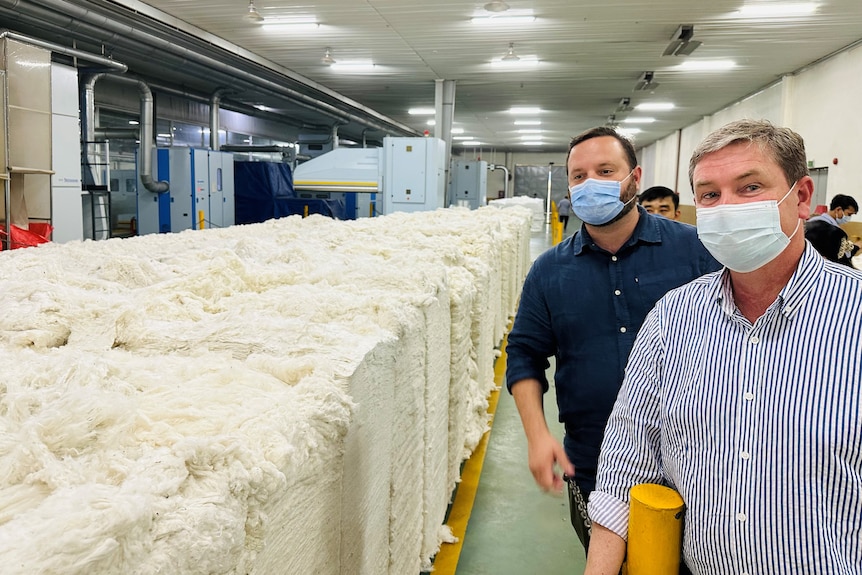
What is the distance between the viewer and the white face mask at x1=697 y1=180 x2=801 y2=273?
131 centimetres

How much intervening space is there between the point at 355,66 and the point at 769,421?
14050 millimetres

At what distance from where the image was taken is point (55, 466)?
0.86 metres

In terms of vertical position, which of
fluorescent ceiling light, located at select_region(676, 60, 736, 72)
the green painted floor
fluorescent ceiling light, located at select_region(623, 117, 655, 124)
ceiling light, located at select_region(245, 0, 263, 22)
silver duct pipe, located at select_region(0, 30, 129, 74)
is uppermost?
fluorescent ceiling light, located at select_region(623, 117, 655, 124)

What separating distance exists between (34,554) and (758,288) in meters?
1.32

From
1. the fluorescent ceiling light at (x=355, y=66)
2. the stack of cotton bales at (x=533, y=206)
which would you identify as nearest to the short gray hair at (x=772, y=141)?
the fluorescent ceiling light at (x=355, y=66)

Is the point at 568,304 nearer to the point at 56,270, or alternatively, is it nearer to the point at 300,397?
the point at 300,397

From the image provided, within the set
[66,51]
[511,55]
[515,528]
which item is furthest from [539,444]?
[511,55]

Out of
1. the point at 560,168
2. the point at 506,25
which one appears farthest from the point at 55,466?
the point at 560,168

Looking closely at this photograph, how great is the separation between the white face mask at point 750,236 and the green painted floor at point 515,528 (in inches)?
69.0

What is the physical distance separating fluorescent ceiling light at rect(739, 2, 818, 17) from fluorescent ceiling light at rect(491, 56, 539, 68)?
4.27 metres

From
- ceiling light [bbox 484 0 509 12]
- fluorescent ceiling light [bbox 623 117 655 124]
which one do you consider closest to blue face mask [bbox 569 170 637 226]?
ceiling light [bbox 484 0 509 12]

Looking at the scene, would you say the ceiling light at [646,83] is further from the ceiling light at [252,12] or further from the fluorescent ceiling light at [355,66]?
the ceiling light at [252,12]

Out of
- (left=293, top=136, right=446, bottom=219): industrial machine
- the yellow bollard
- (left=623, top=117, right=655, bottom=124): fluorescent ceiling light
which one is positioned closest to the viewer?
the yellow bollard

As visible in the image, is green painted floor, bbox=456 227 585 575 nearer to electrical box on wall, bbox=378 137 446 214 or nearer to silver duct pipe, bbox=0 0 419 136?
silver duct pipe, bbox=0 0 419 136
